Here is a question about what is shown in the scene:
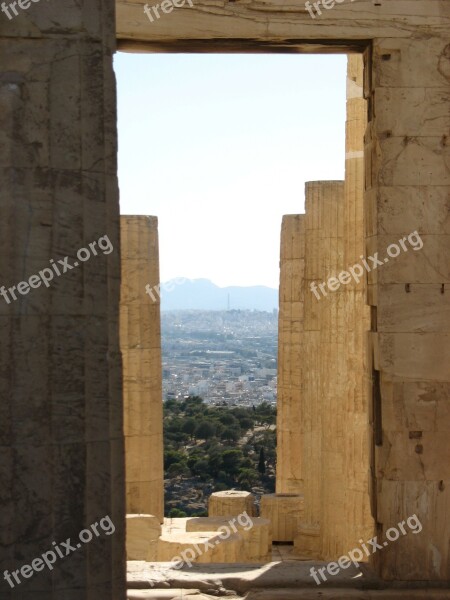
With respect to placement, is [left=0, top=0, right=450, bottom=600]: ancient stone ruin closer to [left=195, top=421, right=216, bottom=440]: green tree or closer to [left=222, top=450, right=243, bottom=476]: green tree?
[left=222, top=450, right=243, bottom=476]: green tree

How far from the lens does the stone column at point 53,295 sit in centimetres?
722

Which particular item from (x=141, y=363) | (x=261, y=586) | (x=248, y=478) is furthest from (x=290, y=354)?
(x=248, y=478)

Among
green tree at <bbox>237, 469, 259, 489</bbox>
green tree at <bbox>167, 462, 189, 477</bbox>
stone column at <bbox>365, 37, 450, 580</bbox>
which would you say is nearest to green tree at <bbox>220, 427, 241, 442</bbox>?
green tree at <bbox>167, 462, 189, 477</bbox>

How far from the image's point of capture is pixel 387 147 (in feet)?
44.5

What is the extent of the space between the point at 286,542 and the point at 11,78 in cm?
2016

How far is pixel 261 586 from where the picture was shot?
13.2 meters

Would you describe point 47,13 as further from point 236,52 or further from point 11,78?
point 236,52

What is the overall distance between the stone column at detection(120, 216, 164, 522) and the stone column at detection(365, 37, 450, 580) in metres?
11.1

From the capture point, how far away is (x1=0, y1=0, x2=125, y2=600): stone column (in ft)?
23.7

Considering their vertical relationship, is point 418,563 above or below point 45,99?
below

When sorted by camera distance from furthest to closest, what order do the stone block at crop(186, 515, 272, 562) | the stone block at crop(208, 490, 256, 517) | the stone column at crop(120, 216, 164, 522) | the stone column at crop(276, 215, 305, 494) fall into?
the stone column at crop(276, 215, 305, 494) < the stone block at crop(208, 490, 256, 517) < the stone column at crop(120, 216, 164, 522) < the stone block at crop(186, 515, 272, 562)

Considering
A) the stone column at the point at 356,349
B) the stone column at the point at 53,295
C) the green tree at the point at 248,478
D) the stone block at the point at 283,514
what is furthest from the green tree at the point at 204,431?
the stone column at the point at 53,295

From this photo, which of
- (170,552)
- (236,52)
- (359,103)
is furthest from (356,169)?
(170,552)

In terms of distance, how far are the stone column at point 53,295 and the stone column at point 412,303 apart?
6.59 m
